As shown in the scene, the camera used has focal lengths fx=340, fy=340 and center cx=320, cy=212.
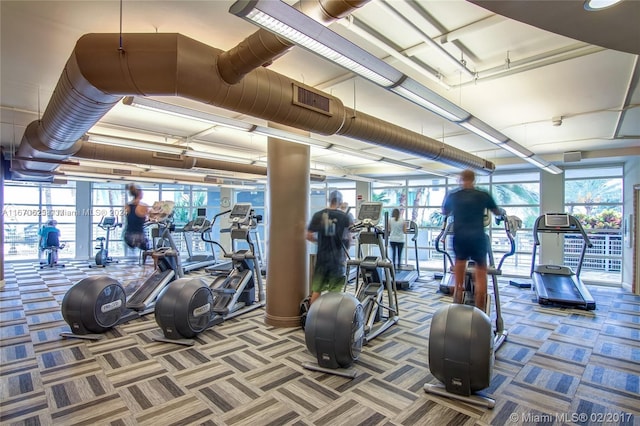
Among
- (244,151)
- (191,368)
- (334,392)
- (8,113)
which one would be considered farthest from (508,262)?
(8,113)

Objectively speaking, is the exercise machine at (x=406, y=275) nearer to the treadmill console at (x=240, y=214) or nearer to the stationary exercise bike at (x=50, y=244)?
the treadmill console at (x=240, y=214)

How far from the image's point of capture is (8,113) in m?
5.56

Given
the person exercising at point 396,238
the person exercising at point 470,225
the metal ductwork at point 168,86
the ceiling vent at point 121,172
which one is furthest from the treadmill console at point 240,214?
the ceiling vent at point 121,172

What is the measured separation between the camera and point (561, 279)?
260 inches

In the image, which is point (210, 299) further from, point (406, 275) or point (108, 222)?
point (108, 222)

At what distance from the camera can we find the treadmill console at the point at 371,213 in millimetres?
4747

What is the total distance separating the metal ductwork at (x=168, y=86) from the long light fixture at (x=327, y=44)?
0.61 m

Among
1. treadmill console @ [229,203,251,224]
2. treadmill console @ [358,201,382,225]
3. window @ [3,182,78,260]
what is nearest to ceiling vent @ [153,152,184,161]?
treadmill console @ [229,203,251,224]

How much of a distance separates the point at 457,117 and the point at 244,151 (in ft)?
19.6

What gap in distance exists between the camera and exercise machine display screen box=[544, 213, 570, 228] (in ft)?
21.1

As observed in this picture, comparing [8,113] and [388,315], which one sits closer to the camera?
[388,315]

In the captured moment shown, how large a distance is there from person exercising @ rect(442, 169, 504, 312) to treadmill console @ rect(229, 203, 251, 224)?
362cm

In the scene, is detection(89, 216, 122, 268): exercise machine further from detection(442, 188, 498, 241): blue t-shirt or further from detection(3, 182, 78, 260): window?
detection(442, 188, 498, 241): blue t-shirt

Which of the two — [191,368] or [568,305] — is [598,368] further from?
[191,368]
